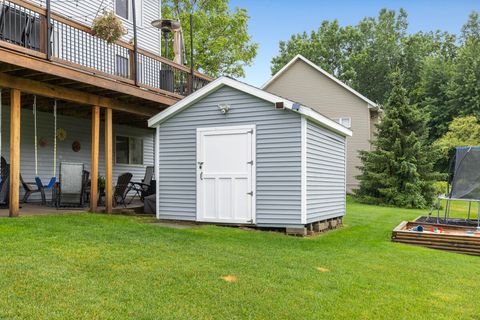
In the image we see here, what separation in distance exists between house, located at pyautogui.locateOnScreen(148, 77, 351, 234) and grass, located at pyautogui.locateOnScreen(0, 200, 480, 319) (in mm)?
917

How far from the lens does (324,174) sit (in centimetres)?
838

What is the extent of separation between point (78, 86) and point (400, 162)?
12.5 meters

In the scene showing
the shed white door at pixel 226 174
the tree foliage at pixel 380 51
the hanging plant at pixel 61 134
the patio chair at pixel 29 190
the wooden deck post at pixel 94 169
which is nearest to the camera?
the shed white door at pixel 226 174

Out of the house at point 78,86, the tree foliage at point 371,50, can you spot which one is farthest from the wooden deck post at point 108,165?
the tree foliage at point 371,50

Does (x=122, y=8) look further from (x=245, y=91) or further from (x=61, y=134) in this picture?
(x=245, y=91)

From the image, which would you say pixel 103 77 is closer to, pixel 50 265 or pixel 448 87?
pixel 50 265

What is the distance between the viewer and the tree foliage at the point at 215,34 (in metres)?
25.5

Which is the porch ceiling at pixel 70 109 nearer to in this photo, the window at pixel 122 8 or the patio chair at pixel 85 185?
the patio chair at pixel 85 185

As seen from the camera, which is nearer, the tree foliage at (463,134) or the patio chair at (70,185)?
the patio chair at (70,185)

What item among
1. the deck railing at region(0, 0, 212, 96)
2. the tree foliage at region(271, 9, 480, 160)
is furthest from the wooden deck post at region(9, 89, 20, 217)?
the tree foliage at region(271, 9, 480, 160)

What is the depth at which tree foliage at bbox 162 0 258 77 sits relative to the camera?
2553cm

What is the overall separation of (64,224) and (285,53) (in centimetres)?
3333

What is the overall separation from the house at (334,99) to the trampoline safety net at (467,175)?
10.8 m

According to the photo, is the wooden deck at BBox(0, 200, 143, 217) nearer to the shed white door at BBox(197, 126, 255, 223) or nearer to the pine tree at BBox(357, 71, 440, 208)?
the shed white door at BBox(197, 126, 255, 223)
